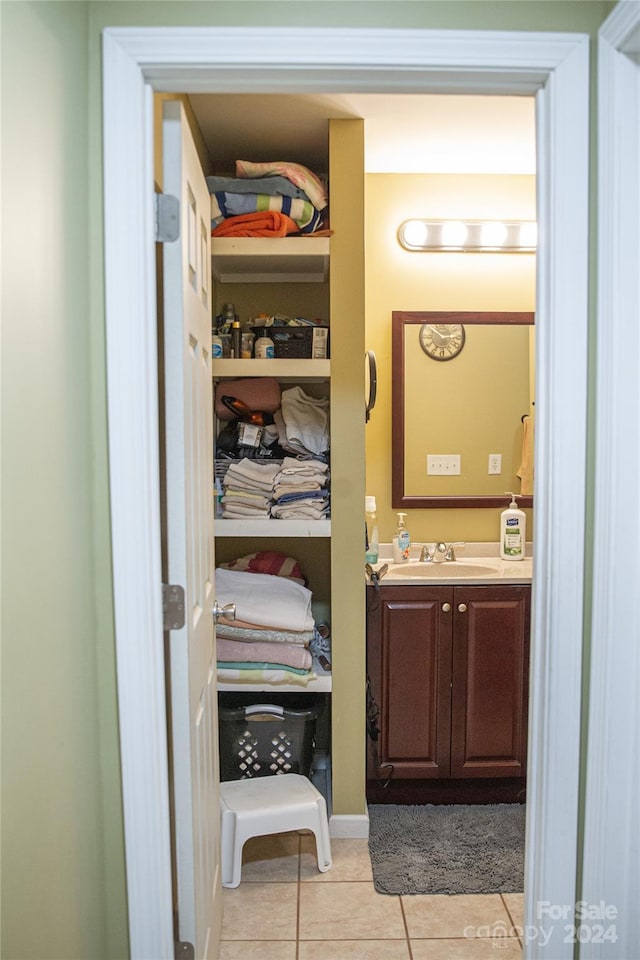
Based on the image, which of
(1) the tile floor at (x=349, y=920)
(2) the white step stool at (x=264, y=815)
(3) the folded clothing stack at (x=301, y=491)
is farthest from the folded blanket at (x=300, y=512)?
(1) the tile floor at (x=349, y=920)

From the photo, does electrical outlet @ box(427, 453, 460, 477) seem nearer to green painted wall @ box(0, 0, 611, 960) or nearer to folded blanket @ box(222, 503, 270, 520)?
folded blanket @ box(222, 503, 270, 520)

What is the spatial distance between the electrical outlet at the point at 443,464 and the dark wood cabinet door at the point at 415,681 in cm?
66

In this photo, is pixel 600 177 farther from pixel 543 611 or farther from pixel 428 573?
pixel 428 573

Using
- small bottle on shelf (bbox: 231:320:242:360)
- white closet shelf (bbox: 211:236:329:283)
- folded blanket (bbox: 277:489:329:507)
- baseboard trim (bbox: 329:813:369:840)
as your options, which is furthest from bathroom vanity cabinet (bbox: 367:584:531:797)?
white closet shelf (bbox: 211:236:329:283)

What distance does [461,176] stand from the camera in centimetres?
337

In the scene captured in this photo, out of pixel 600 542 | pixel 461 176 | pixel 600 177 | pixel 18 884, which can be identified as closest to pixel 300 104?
pixel 461 176

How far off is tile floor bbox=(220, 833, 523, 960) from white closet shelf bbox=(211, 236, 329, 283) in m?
2.06

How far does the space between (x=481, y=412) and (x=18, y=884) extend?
270 centimetres

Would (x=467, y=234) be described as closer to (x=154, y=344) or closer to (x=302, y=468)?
(x=302, y=468)

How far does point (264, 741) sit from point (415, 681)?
2.00 feet

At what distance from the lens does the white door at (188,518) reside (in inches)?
61.1

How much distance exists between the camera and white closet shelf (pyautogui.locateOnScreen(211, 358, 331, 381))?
2668mm

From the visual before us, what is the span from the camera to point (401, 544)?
3.32 meters

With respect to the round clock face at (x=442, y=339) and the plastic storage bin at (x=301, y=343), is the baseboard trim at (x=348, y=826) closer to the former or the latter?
the plastic storage bin at (x=301, y=343)
